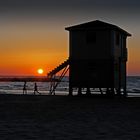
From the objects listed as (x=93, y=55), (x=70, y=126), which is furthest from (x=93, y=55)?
(x=70, y=126)

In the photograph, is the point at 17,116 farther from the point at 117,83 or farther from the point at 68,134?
the point at 117,83

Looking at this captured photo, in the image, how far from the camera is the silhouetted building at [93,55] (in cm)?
4041

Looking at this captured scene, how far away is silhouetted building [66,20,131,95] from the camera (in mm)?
40406

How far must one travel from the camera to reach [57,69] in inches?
1809

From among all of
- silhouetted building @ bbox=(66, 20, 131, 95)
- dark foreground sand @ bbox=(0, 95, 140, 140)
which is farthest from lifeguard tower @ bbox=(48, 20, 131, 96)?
dark foreground sand @ bbox=(0, 95, 140, 140)

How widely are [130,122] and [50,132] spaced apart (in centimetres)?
515

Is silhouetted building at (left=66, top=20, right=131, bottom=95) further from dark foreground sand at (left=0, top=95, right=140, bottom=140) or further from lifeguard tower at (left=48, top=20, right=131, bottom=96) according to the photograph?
dark foreground sand at (left=0, top=95, right=140, bottom=140)

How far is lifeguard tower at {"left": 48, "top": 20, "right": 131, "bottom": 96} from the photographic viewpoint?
40.4 metres

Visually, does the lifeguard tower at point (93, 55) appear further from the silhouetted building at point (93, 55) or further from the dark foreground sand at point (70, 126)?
the dark foreground sand at point (70, 126)

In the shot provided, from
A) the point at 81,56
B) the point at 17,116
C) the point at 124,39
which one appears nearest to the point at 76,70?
the point at 81,56

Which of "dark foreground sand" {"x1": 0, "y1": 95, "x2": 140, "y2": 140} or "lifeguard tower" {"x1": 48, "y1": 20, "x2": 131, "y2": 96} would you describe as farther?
"lifeguard tower" {"x1": 48, "y1": 20, "x2": 131, "y2": 96}

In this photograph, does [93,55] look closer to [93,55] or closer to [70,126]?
[93,55]

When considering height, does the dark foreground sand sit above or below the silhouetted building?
below

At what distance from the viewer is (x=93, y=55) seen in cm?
4072
